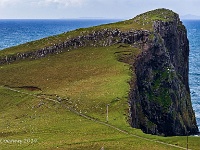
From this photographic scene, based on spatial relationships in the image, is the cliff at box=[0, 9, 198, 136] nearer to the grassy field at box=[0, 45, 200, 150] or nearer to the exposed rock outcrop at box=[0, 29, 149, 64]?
the exposed rock outcrop at box=[0, 29, 149, 64]

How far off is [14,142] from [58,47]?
57.8 m

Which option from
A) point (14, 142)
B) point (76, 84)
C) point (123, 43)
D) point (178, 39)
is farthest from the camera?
point (178, 39)

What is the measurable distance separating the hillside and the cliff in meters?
0.31

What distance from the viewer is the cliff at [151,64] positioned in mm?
93387

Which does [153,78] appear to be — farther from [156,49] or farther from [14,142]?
[14,142]

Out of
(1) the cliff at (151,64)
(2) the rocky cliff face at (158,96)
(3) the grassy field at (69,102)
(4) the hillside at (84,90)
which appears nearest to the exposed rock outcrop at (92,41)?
(1) the cliff at (151,64)

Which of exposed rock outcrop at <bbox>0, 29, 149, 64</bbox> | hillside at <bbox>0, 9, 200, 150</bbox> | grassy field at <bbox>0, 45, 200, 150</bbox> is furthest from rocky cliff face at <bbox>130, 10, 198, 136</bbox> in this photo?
exposed rock outcrop at <bbox>0, 29, 149, 64</bbox>

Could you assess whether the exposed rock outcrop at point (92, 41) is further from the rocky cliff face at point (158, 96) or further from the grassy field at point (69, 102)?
the rocky cliff face at point (158, 96)

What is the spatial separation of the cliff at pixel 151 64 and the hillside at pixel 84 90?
0.31 m

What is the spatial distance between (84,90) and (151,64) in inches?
1137

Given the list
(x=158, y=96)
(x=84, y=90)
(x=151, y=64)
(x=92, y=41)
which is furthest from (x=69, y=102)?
(x=92, y=41)

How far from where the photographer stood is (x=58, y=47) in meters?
114

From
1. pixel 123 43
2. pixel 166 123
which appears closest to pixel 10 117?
pixel 166 123

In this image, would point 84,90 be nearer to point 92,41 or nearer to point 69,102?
point 69,102
